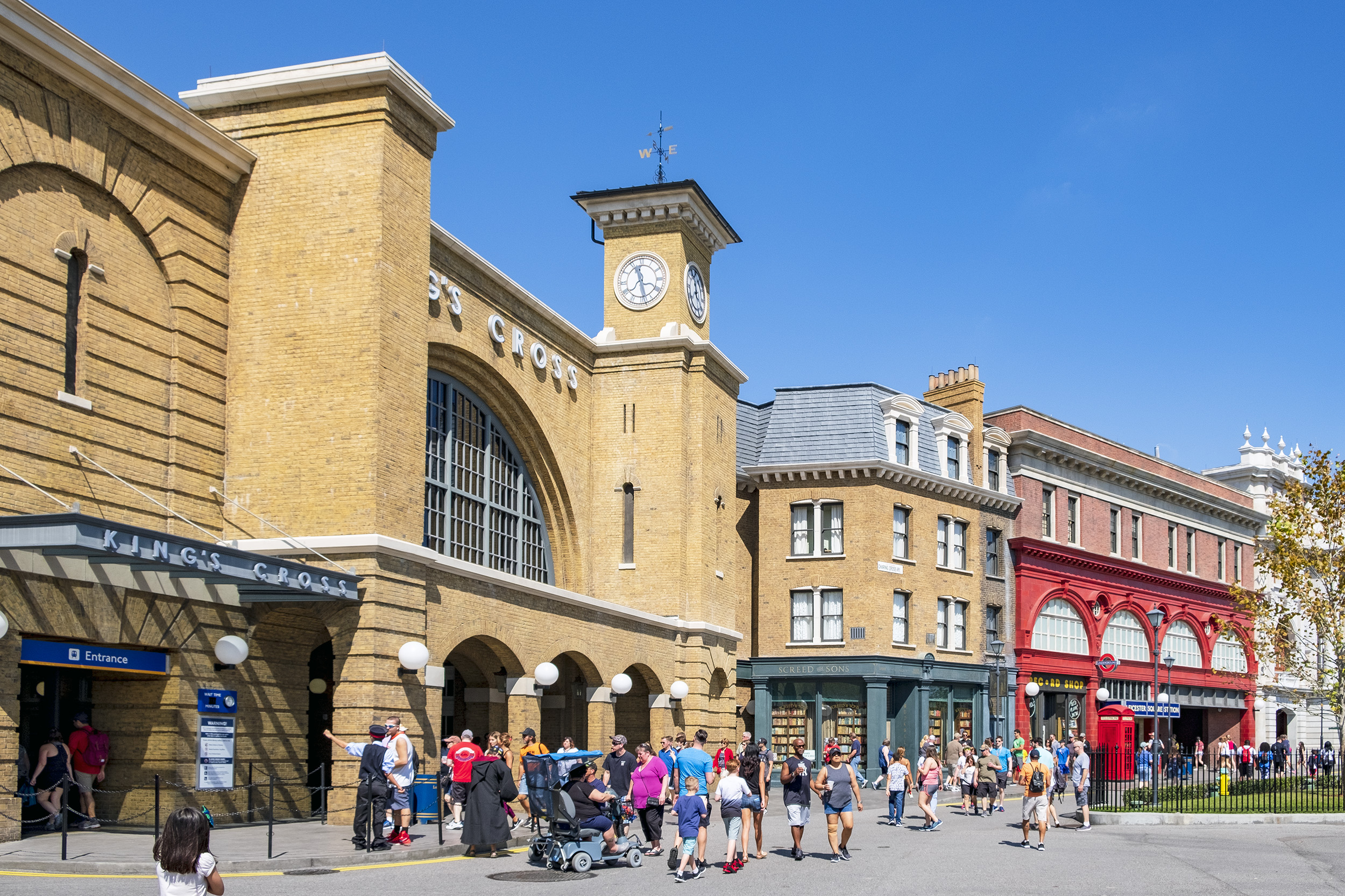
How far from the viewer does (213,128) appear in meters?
22.5

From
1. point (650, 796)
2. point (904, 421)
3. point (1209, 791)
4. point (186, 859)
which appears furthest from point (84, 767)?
point (904, 421)

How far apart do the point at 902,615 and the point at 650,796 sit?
25703 mm

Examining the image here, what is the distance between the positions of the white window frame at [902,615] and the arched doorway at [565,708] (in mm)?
13289

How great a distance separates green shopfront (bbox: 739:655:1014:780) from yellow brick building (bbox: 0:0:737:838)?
1365 cm

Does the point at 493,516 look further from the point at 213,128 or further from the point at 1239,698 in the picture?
the point at 1239,698

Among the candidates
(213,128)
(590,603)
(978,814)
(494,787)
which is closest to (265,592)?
(494,787)

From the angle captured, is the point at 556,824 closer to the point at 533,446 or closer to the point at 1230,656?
the point at 533,446

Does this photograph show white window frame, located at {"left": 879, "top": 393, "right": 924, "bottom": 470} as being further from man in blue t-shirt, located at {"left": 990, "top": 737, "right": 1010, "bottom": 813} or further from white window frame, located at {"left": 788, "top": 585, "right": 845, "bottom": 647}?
man in blue t-shirt, located at {"left": 990, "top": 737, "right": 1010, "bottom": 813}

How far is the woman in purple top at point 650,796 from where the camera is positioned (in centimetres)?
1858

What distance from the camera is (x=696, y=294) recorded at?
37844 millimetres

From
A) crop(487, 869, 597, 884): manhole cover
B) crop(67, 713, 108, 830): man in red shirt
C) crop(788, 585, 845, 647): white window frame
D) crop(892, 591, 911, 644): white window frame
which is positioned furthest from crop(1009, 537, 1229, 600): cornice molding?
crop(67, 713, 108, 830): man in red shirt

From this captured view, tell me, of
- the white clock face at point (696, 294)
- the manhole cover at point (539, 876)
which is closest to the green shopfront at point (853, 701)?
the white clock face at point (696, 294)

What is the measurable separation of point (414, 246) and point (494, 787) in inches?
410

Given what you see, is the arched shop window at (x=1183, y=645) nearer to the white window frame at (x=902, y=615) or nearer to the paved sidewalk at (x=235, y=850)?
the white window frame at (x=902, y=615)
